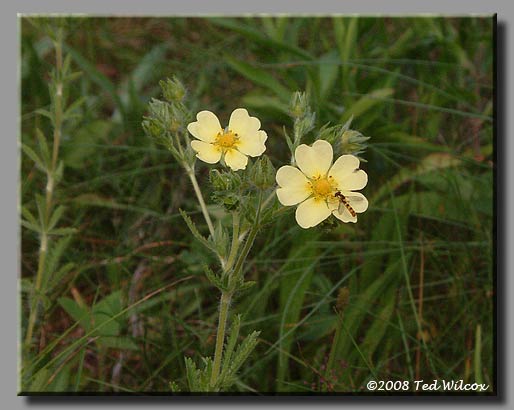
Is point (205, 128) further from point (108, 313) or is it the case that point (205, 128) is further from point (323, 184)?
point (108, 313)

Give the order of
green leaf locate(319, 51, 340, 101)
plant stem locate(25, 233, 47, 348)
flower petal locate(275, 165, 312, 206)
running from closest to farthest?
flower petal locate(275, 165, 312, 206), plant stem locate(25, 233, 47, 348), green leaf locate(319, 51, 340, 101)

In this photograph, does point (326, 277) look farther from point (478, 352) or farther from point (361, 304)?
point (478, 352)

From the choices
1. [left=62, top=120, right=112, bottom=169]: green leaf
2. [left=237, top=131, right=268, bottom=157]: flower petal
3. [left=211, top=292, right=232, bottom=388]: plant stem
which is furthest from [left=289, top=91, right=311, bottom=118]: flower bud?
[left=62, top=120, right=112, bottom=169]: green leaf

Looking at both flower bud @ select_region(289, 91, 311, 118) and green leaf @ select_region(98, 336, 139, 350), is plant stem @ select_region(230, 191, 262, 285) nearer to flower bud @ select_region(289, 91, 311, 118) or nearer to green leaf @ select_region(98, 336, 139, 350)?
flower bud @ select_region(289, 91, 311, 118)

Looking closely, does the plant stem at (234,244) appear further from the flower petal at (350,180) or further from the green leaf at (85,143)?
the green leaf at (85,143)

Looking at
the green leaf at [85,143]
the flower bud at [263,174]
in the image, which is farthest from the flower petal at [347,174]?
the green leaf at [85,143]

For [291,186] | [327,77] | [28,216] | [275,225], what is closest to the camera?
[291,186]

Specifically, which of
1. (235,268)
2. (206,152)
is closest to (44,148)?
(206,152)
